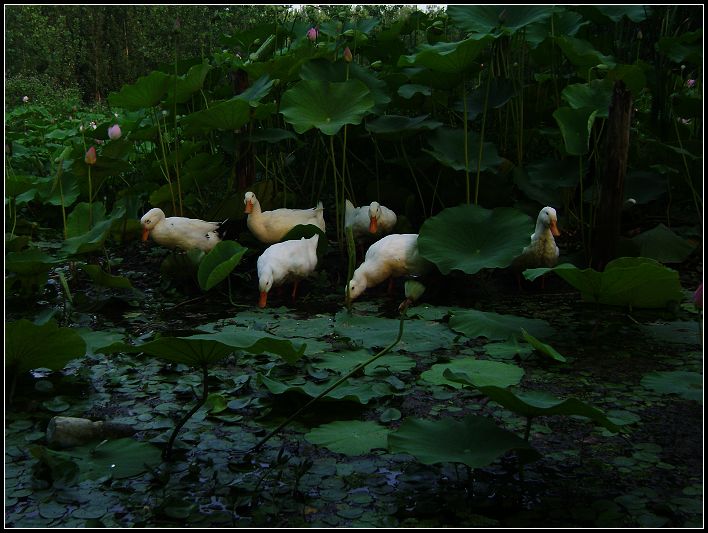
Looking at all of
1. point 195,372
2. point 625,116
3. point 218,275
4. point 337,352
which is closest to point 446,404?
point 337,352

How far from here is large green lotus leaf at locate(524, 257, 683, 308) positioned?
2473mm

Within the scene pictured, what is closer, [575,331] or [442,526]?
[442,526]

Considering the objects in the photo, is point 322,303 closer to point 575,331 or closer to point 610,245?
point 575,331

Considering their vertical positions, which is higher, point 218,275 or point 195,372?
point 218,275

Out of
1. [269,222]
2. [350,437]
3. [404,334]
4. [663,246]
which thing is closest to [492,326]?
[404,334]

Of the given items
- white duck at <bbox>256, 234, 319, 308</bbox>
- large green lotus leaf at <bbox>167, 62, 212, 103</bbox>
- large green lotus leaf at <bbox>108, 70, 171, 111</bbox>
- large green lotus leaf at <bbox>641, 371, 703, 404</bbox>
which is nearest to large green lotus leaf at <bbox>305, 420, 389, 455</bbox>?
large green lotus leaf at <bbox>641, 371, 703, 404</bbox>

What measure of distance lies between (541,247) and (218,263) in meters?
1.52

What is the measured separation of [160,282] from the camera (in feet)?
12.9

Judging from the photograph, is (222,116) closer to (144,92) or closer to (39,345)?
(144,92)

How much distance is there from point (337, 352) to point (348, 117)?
4.43 feet

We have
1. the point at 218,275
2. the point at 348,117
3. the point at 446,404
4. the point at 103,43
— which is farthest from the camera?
the point at 103,43

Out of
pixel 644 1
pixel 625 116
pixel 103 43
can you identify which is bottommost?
pixel 625 116

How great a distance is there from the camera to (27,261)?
10.2ft

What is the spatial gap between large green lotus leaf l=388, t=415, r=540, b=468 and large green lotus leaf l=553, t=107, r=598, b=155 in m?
2.20
